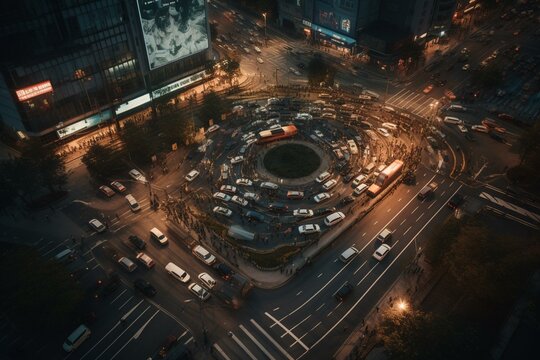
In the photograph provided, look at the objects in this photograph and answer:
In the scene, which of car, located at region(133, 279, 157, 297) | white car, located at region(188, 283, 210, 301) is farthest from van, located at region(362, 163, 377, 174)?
car, located at region(133, 279, 157, 297)

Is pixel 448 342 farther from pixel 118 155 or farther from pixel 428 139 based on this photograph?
pixel 118 155

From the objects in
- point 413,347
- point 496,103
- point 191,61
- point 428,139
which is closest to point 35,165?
point 191,61

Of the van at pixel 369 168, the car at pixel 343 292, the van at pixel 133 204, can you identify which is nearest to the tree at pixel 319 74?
the van at pixel 369 168

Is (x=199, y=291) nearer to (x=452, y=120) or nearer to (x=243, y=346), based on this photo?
(x=243, y=346)

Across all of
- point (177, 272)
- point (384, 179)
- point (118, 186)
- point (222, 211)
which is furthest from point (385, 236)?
point (118, 186)

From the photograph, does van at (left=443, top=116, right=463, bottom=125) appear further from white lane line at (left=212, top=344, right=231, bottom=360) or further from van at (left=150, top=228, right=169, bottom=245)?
white lane line at (left=212, top=344, right=231, bottom=360)

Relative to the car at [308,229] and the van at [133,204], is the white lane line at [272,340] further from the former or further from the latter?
the van at [133,204]
